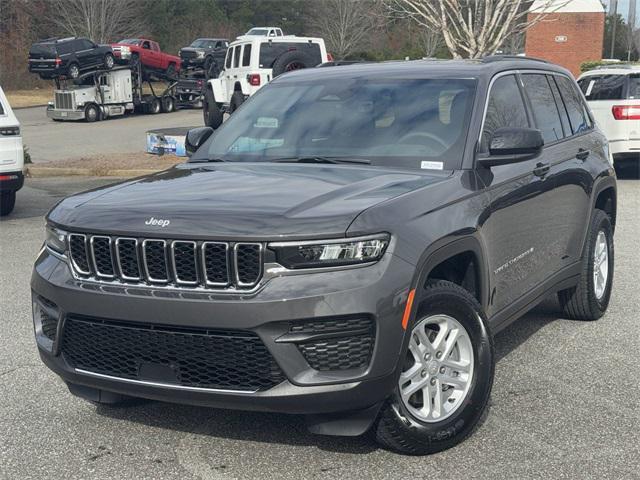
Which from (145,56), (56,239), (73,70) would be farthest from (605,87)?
(145,56)

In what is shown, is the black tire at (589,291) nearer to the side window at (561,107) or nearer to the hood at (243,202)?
the side window at (561,107)

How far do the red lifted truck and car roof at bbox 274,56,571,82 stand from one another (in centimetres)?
3204

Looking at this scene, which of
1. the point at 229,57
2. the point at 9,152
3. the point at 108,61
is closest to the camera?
the point at 9,152

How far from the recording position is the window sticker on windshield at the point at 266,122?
18.4 feet

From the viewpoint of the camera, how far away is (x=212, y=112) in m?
21.4

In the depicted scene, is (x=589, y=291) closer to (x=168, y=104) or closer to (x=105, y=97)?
(x=105, y=97)

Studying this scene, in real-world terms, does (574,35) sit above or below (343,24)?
below

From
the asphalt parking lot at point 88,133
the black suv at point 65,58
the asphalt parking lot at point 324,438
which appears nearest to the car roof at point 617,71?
the asphalt parking lot at point 88,133

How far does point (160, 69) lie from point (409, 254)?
38428 mm

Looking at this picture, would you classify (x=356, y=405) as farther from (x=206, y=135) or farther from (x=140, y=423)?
(x=206, y=135)

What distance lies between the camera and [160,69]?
4100 cm

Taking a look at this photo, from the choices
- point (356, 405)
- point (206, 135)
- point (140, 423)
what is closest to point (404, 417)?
point (356, 405)

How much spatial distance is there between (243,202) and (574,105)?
3.50m

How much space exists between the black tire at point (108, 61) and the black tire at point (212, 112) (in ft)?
34.8
